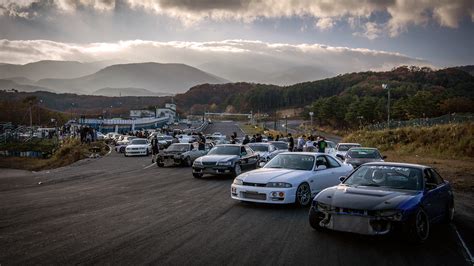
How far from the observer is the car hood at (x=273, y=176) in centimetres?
1095

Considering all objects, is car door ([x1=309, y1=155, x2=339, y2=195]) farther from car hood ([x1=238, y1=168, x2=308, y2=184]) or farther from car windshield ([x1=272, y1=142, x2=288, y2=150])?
car windshield ([x1=272, y1=142, x2=288, y2=150])

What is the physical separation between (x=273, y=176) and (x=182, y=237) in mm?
3956

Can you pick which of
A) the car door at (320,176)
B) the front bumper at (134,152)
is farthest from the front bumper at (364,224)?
the front bumper at (134,152)

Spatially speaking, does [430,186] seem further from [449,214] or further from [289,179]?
[289,179]

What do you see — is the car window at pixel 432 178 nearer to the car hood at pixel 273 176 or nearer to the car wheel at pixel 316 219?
the car wheel at pixel 316 219

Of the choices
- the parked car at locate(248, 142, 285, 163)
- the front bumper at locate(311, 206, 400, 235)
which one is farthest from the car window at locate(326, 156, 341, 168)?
the parked car at locate(248, 142, 285, 163)

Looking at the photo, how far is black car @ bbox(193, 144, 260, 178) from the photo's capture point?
1775cm

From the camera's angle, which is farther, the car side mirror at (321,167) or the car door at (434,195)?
the car side mirror at (321,167)

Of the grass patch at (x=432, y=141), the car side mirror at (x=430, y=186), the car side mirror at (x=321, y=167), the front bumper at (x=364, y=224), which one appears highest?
the car side mirror at (x=430, y=186)

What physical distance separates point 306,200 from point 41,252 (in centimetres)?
671

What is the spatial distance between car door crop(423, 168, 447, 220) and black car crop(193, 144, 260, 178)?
9.63 meters

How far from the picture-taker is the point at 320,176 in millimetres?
11938

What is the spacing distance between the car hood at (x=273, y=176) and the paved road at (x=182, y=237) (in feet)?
2.27

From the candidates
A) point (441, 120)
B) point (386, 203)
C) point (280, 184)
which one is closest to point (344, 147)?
point (280, 184)
